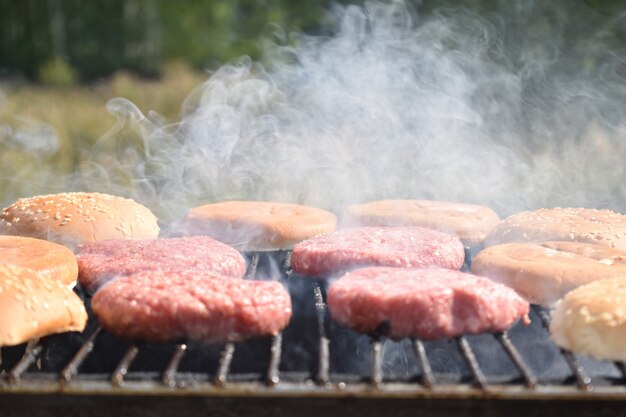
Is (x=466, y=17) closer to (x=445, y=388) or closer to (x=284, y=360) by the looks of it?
(x=284, y=360)

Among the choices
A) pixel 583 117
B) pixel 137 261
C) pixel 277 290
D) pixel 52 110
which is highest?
pixel 277 290

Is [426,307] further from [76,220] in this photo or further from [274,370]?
[76,220]

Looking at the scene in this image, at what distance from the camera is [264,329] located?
2941 mm

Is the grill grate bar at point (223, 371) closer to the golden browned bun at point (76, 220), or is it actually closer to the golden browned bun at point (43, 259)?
the golden browned bun at point (43, 259)

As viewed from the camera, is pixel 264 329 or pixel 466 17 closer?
pixel 264 329

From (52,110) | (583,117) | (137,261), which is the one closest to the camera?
(137,261)

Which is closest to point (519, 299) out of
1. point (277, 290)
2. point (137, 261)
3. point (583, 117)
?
point (277, 290)

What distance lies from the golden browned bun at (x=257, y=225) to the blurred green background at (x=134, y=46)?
4344 mm

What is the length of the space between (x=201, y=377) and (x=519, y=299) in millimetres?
1347

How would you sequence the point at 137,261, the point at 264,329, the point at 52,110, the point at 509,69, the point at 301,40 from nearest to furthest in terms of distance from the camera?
the point at 264,329
the point at 137,261
the point at 509,69
the point at 52,110
the point at 301,40

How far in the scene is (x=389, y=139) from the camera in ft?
25.5

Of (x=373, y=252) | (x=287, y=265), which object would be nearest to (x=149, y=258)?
(x=287, y=265)

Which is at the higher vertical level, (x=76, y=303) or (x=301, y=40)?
(x=76, y=303)

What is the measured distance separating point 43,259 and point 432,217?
7.54 feet
